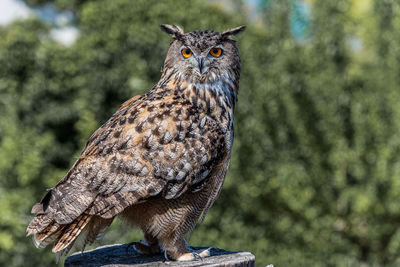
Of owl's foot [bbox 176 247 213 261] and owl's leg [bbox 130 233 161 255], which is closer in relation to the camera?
owl's foot [bbox 176 247 213 261]

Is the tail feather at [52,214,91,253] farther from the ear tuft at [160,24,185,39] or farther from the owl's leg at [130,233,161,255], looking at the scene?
the ear tuft at [160,24,185,39]

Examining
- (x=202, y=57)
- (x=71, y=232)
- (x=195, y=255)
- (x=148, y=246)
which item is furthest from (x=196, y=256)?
(x=202, y=57)

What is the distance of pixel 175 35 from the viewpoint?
3379mm

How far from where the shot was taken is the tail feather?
278 cm

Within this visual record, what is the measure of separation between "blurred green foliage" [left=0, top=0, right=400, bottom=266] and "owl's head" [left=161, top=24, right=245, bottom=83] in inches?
186

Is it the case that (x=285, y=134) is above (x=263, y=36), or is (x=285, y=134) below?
below

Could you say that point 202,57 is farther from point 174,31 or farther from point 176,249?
point 176,249

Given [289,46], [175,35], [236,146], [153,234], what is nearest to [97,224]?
[153,234]

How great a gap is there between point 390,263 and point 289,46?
13.5ft

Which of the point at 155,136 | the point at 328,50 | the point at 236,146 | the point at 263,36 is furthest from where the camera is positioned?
the point at 263,36

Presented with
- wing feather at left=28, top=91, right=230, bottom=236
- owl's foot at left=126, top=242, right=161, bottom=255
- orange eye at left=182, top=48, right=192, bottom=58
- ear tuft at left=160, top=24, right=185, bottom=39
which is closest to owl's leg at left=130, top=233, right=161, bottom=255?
owl's foot at left=126, top=242, right=161, bottom=255

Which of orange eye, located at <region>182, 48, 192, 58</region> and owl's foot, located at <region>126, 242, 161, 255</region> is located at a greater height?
orange eye, located at <region>182, 48, 192, 58</region>

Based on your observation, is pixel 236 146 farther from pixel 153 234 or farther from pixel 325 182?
pixel 153 234

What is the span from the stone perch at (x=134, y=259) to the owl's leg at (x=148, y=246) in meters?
0.04
